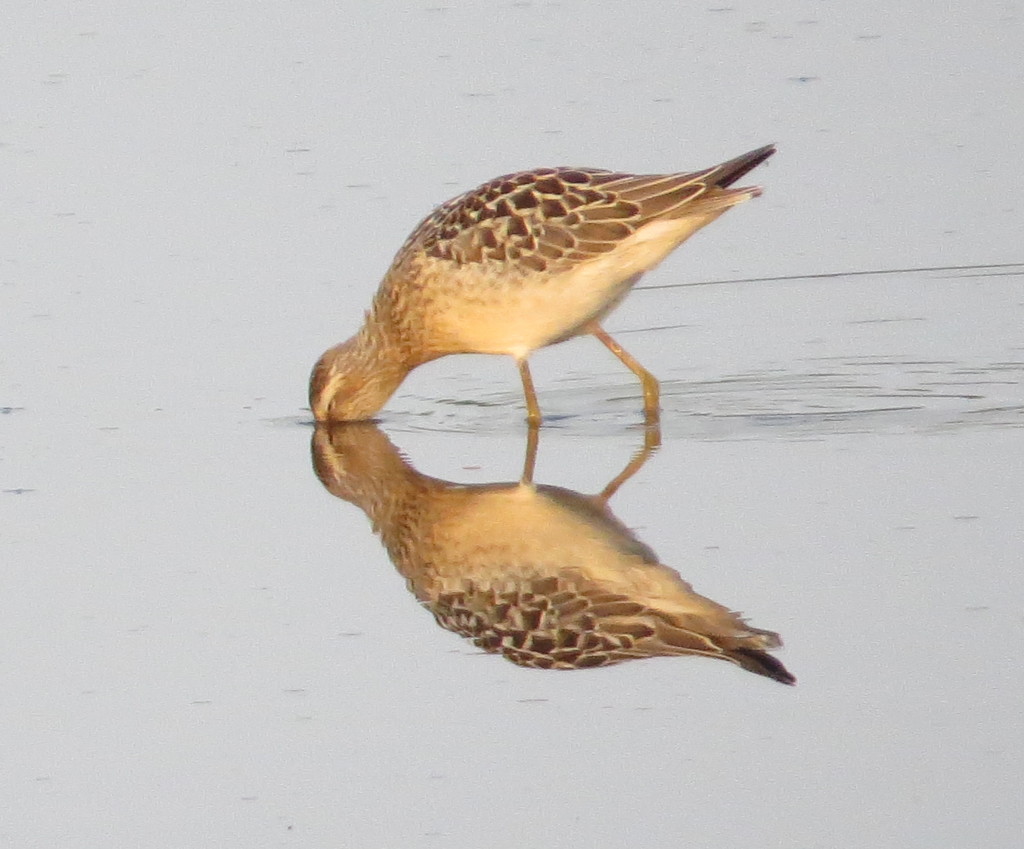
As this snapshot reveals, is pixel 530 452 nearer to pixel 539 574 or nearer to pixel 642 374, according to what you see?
pixel 642 374

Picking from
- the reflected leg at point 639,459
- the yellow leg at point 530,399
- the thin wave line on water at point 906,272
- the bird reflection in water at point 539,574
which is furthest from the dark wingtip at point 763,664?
the thin wave line on water at point 906,272

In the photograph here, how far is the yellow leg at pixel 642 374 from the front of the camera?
11969 mm

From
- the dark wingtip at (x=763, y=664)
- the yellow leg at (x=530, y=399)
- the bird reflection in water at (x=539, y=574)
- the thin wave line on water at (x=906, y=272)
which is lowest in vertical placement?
the thin wave line on water at (x=906, y=272)

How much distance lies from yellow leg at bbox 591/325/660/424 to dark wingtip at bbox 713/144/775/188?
1029 millimetres

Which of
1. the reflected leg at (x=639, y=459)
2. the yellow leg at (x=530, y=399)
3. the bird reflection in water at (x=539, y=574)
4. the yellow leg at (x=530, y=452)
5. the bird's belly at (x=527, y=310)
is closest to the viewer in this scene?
the bird reflection in water at (x=539, y=574)

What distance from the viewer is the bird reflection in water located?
28.3 ft

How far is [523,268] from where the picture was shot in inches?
454

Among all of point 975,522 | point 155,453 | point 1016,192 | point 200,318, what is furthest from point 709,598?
point 1016,192

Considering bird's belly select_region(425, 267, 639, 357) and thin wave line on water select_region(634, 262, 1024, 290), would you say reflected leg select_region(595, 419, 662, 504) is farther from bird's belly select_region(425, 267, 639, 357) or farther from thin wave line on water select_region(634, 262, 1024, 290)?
thin wave line on water select_region(634, 262, 1024, 290)

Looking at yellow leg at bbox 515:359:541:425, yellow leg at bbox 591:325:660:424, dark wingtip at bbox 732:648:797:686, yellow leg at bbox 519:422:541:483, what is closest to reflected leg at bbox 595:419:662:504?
yellow leg at bbox 591:325:660:424

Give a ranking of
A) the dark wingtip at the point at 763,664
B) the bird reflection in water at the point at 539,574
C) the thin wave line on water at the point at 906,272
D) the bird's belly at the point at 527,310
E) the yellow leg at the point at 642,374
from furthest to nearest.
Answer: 1. the thin wave line on water at the point at 906,272
2. the yellow leg at the point at 642,374
3. the bird's belly at the point at 527,310
4. the bird reflection in water at the point at 539,574
5. the dark wingtip at the point at 763,664

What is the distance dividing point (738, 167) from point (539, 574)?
2772mm

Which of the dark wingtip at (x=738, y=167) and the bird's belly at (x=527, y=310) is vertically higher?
the dark wingtip at (x=738, y=167)

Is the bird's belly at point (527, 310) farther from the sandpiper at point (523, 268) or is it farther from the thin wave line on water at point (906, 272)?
the thin wave line on water at point (906, 272)
